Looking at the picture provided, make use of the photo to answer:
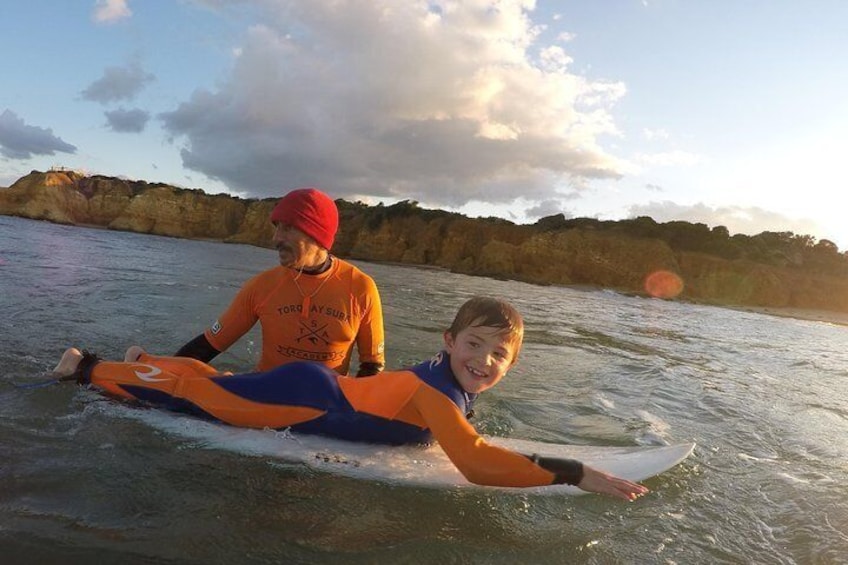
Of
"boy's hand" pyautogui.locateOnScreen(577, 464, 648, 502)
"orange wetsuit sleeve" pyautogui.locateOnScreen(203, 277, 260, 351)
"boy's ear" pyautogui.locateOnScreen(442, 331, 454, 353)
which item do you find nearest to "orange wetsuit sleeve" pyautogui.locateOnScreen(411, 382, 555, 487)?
"boy's hand" pyautogui.locateOnScreen(577, 464, 648, 502)

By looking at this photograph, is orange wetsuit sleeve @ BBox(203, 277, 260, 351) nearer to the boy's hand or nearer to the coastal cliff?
the boy's hand

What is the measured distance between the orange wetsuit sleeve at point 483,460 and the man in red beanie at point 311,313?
5.14 ft

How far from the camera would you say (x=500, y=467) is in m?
2.81

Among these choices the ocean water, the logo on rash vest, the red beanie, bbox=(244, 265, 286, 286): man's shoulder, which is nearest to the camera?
the ocean water

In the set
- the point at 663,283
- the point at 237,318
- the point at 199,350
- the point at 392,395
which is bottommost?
the point at 199,350

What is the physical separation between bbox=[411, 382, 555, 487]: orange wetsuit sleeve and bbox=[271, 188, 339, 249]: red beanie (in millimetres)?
1654

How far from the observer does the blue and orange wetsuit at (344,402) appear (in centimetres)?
283

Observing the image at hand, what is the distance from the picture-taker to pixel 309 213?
3.77 m

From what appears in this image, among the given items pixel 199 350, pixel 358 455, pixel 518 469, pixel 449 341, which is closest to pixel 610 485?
pixel 518 469

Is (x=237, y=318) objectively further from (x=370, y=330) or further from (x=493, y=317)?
(x=493, y=317)

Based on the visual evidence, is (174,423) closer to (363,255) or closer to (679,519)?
(679,519)

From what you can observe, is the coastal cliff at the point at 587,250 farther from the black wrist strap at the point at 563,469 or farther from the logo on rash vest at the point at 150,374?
the black wrist strap at the point at 563,469

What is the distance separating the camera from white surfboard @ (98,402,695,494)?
327 cm

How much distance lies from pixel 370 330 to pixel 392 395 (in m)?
1.18
